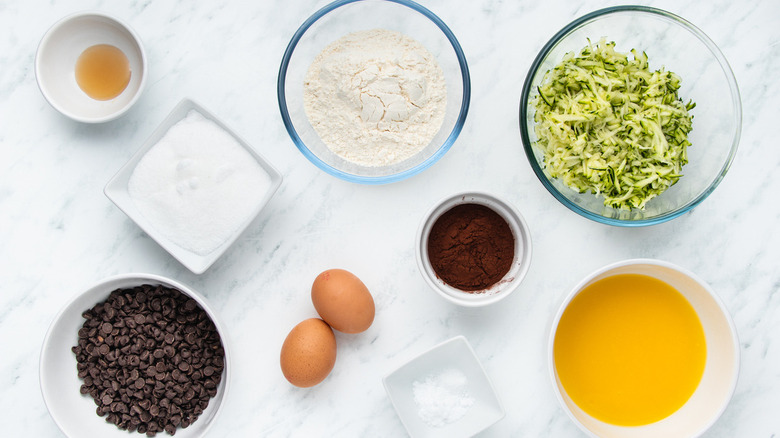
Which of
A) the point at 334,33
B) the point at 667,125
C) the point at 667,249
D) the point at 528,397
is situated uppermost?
the point at 334,33

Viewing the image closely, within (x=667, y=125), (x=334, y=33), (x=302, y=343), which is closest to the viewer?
(x=667, y=125)

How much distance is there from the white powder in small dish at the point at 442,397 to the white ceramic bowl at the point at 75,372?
55 centimetres

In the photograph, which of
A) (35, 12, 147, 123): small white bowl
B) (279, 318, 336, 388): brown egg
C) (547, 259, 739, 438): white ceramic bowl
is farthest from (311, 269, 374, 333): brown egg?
(35, 12, 147, 123): small white bowl

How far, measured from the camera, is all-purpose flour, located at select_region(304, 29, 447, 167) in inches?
61.8

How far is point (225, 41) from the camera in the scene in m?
1.71

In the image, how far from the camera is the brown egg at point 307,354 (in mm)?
Answer: 1557

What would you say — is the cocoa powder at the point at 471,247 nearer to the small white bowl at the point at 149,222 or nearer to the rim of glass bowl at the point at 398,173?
the rim of glass bowl at the point at 398,173

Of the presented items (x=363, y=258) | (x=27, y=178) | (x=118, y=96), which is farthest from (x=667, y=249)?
(x=27, y=178)

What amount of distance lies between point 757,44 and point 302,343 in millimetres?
1574

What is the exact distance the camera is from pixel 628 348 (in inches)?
64.2

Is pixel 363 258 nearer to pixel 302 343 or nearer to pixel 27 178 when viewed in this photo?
pixel 302 343

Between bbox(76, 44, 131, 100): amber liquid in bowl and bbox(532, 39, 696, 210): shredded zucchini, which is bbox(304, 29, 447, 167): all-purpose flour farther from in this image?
bbox(76, 44, 131, 100): amber liquid in bowl

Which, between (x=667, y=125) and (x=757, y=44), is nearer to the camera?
(x=667, y=125)

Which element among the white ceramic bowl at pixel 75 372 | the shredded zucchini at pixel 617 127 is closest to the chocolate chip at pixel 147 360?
the white ceramic bowl at pixel 75 372
